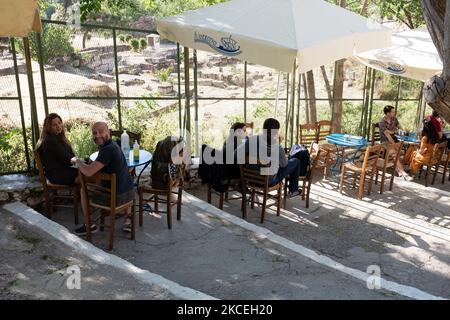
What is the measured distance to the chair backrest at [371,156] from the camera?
24.0ft

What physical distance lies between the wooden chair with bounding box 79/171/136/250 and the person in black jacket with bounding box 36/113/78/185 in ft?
1.48

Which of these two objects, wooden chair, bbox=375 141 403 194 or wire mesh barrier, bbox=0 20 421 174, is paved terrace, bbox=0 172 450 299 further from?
wire mesh barrier, bbox=0 20 421 174

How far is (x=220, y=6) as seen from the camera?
21.9 ft

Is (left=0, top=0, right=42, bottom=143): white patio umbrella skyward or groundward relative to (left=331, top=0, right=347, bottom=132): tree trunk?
skyward

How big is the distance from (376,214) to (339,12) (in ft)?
10.5

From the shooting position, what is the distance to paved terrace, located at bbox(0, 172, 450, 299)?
13.4 feet

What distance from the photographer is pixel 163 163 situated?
550 cm

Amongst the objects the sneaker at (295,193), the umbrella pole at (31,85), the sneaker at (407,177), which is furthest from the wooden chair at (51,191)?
the sneaker at (407,177)

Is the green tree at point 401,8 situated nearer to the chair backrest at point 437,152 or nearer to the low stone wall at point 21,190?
the chair backrest at point 437,152

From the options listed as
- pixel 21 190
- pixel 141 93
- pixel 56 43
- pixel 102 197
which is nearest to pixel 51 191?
pixel 21 190

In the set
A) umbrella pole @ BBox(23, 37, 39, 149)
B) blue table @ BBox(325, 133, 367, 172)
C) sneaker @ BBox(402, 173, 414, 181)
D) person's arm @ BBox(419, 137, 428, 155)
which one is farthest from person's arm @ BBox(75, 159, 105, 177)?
person's arm @ BBox(419, 137, 428, 155)

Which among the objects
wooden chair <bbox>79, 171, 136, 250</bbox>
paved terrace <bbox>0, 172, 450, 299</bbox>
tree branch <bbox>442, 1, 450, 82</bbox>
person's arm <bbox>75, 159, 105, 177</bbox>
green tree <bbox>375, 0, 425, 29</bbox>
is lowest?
paved terrace <bbox>0, 172, 450, 299</bbox>

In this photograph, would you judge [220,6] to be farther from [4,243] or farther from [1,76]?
[1,76]

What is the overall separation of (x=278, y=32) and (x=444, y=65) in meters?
2.37
